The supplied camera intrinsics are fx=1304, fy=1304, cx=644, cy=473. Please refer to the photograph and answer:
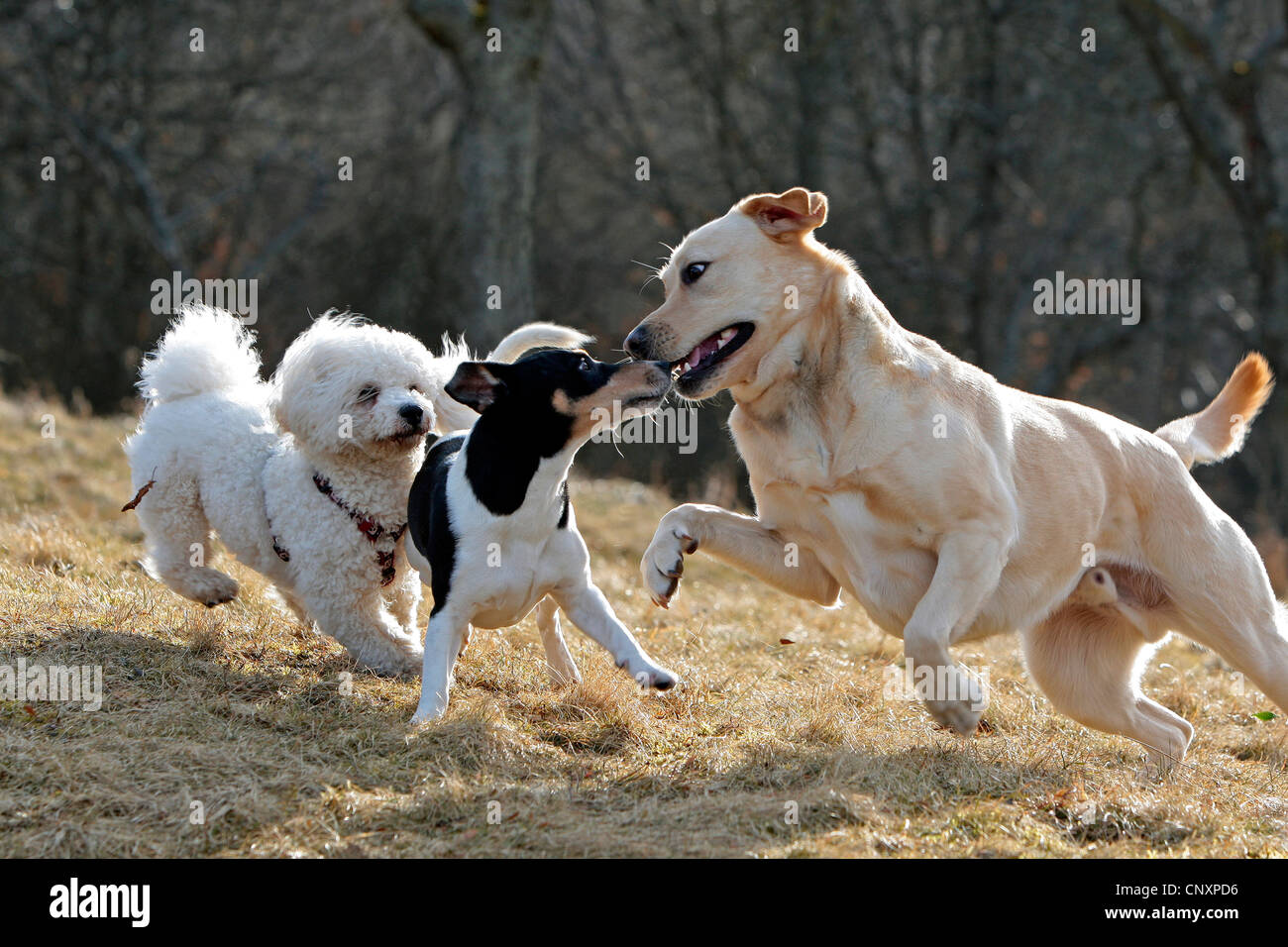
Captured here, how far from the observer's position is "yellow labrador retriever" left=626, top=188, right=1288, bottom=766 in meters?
4.47

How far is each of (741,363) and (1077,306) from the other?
13.3 metres

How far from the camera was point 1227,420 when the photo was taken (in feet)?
17.8

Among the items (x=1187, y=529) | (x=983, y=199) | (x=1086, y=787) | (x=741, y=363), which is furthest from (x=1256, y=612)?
(x=983, y=199)

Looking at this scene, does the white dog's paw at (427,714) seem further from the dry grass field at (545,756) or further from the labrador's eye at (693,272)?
the labrador's eye at (693,272)

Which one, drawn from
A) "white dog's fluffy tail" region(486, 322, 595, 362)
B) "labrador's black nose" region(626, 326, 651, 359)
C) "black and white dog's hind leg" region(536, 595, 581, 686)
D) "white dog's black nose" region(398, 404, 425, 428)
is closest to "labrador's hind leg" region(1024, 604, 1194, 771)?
"black and white dog's hind leg" region(536, 595, 581, 686)

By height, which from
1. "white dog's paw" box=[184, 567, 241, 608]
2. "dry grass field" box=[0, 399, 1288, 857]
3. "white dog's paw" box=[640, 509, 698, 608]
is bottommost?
"dry grass field" box=[0, 399, 1288, 857]

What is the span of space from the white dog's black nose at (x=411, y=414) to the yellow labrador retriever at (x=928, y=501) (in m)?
1.04

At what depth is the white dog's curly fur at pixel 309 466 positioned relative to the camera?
207 inches

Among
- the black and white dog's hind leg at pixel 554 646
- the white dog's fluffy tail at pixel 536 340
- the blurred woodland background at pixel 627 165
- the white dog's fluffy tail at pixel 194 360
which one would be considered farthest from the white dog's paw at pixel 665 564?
the blurred woodland background at pixel 627 165

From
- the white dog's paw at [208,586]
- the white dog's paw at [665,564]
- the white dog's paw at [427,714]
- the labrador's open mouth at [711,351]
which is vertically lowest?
the white dog's paw at [427,714]

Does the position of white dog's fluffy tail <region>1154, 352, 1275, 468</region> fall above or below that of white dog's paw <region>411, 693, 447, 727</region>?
above

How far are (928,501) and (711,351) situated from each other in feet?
3.02

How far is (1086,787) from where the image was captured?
14.5ft

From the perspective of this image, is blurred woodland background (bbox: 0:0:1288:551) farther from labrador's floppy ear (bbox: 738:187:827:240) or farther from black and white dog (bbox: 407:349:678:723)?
labrador's floppy ear (bbox: 738:187:827:240)
